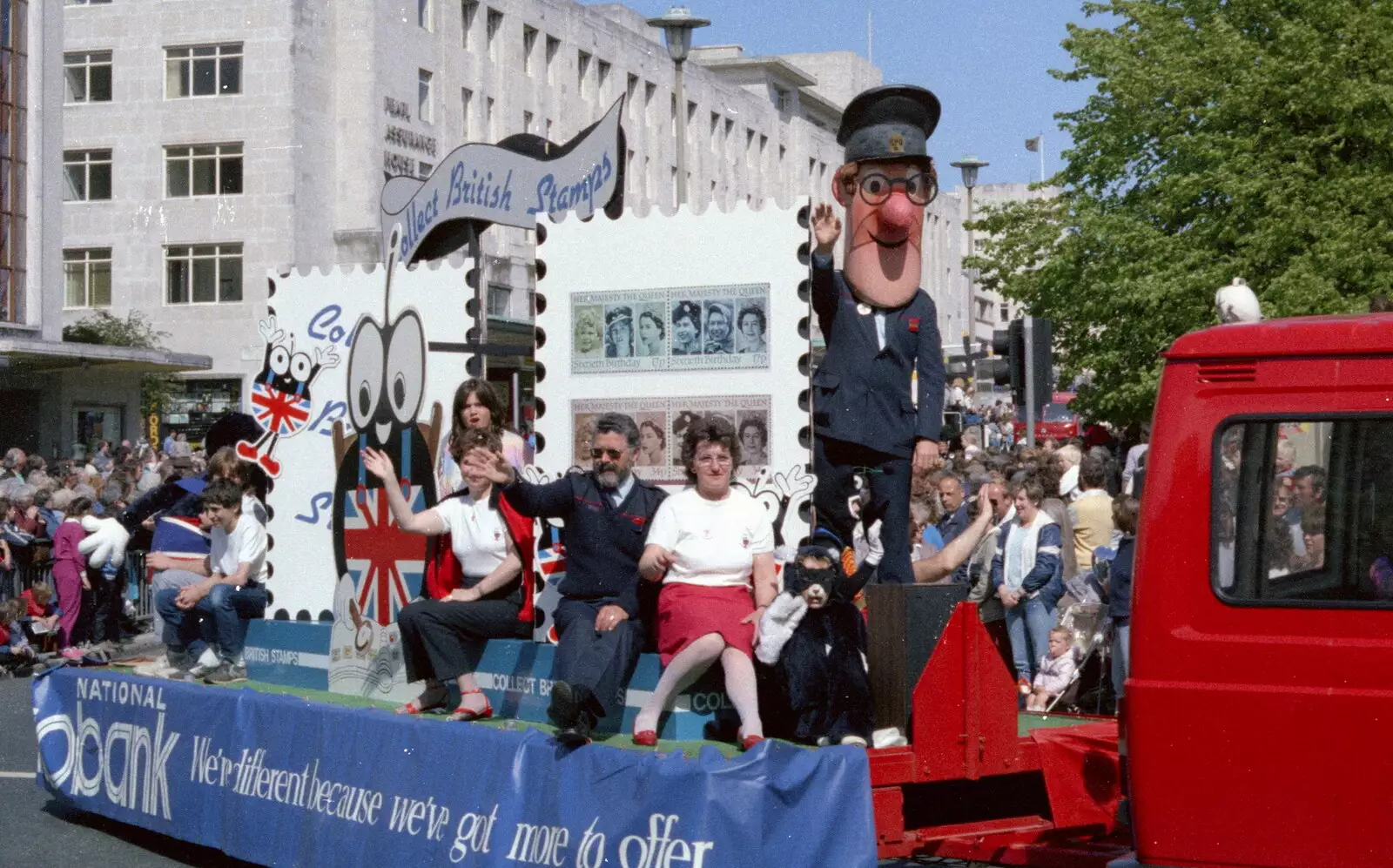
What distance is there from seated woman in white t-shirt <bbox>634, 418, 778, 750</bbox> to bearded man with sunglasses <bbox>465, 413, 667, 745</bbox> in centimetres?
21

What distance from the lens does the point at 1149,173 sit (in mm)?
31484

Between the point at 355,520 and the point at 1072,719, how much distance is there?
360 cm

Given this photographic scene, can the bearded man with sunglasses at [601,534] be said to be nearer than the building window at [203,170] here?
Yes

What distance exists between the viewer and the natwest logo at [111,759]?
9.60 metres

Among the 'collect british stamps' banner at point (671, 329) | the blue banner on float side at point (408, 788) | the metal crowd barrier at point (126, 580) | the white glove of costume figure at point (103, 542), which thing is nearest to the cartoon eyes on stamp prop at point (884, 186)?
the 'collect british stamps' banner at point (671, 329)

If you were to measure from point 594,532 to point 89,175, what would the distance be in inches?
1902

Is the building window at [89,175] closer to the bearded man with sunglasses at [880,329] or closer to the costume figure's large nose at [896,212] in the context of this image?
the bearded man with sunglasses at [880,329]

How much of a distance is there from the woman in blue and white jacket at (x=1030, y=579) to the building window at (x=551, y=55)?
175ft

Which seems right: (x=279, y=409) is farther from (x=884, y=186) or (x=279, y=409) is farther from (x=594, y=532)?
(x=884, y=186)

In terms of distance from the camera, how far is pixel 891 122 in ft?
25.8

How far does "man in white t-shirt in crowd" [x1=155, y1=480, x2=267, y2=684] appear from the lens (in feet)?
32.1

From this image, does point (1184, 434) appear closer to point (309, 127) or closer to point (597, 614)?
point (597, 614)

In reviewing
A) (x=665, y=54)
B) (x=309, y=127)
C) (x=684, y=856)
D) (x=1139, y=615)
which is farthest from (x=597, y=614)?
(x=665, y=54)

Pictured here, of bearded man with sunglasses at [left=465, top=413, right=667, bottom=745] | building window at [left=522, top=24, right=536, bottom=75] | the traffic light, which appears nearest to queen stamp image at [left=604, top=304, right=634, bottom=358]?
bearded man with sunglasses at [left=465, top=413, right=667, bottom=745]
